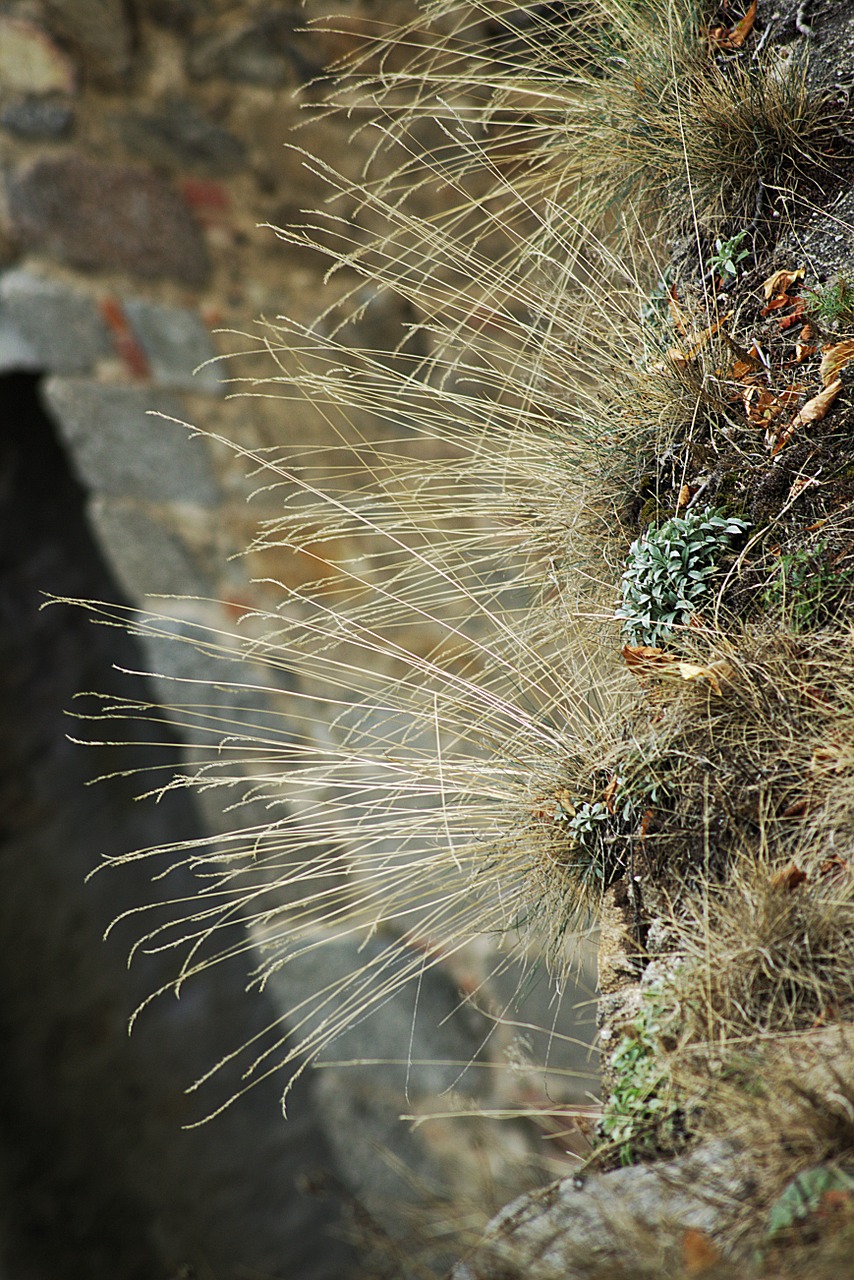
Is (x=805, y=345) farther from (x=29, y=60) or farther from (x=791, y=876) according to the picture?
(x=29, y=60)

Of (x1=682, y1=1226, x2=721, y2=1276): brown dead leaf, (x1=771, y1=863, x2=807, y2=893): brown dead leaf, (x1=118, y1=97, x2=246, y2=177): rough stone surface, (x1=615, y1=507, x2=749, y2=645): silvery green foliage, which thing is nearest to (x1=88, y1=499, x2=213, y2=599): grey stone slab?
(x1=118, y1=97, x2=246, y2=177): rough stone surface

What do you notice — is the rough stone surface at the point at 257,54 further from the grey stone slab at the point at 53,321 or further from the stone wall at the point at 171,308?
the grey stone slab at the point at 53,321

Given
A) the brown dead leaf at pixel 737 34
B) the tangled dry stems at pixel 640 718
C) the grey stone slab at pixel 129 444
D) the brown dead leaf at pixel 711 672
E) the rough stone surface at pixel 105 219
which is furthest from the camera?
the grey stone slab at pixel 129 444

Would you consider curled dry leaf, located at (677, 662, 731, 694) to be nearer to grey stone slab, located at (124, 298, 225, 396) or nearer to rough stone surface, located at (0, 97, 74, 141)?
grey stone slab, located at (124, 298, 225, 396)

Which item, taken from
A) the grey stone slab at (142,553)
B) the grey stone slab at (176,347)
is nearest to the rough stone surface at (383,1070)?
the grey stone slab at (142,553)

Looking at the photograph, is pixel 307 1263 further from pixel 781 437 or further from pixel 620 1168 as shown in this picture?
pixel 781 437

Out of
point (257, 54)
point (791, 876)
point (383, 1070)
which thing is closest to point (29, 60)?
point (257, 54)
